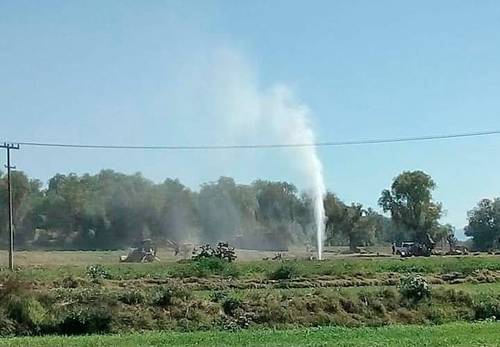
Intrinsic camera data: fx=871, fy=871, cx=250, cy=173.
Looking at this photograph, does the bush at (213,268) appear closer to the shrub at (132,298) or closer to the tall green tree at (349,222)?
the shrub at (132,298)

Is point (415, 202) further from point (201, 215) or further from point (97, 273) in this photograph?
point (97, 273)

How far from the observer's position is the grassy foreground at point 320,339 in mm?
26219

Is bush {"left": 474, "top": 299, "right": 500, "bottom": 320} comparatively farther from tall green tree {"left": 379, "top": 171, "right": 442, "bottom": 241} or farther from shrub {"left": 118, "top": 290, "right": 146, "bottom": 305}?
tall green tree {"left": 379, "top": 171, "right": 442, "bottom": 241}

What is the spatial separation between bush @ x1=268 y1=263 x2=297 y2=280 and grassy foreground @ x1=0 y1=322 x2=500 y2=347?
27.3m

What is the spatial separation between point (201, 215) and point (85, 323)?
10495 centimetres

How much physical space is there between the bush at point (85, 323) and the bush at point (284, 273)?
24453mm

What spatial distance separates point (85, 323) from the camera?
116 ft

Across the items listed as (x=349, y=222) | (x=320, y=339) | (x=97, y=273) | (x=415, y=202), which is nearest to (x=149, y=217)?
(x=349, y=222)

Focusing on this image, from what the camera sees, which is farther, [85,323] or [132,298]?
[132,298]

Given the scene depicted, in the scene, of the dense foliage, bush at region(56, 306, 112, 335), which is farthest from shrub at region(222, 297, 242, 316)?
the dense foliage

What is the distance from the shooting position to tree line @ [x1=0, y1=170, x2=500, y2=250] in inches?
5389

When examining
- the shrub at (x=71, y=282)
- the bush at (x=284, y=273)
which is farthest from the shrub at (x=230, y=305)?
the bush at (x=284, y=273)

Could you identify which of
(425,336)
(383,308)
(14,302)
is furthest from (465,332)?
(14,302)

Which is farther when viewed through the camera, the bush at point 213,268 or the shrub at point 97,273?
the bush at point 213,268
